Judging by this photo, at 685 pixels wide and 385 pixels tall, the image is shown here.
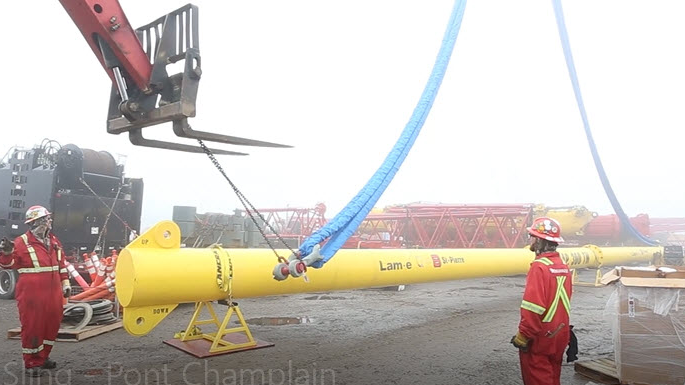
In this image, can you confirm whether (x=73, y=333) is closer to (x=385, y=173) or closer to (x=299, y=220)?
(x=385, y=173)

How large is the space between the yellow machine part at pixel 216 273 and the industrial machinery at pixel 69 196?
459 centimetres

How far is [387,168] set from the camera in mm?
4121

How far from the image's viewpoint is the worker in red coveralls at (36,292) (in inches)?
158

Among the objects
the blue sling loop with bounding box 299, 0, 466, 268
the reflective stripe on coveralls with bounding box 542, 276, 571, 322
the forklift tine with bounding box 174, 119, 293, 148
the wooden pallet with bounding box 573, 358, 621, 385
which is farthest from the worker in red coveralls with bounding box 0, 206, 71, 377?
the wooden pallet with bounding box 573, 358, 621, 385

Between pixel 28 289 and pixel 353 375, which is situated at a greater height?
pixel 28 289

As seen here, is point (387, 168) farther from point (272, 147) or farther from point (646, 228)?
point (646, 228)

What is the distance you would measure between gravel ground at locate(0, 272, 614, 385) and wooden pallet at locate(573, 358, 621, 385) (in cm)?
10

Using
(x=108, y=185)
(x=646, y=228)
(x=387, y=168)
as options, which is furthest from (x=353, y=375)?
(x=646, y=228)

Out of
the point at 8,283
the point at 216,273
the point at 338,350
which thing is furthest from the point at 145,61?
the point at 8,283

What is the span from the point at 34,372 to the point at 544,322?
3988 millimetres

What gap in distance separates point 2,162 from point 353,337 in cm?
724

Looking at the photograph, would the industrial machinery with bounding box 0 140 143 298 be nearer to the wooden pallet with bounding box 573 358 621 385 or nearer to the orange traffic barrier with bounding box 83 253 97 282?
the orange traffic barrier with bounding box 83 253 97 282

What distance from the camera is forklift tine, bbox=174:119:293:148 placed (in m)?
2.66

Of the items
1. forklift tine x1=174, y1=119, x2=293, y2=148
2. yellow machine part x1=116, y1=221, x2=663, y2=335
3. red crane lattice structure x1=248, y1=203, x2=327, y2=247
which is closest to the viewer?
forklift tine x1=174, y1=119, x2=293, y2=148
